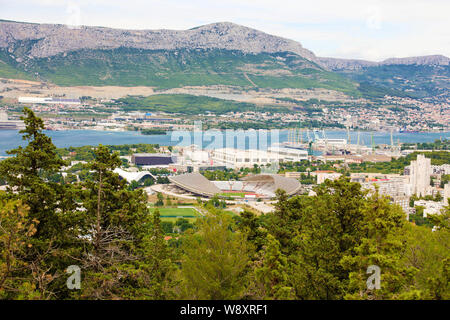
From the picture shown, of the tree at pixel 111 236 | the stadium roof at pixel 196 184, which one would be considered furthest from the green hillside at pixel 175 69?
the tree at pixel 111 236

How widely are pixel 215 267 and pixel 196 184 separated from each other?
19.2 meters

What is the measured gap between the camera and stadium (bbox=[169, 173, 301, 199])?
24.0 meters

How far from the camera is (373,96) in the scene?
94812mm

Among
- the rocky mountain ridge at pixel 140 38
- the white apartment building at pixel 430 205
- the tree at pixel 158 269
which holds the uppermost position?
the rocky mountain ridge at pixel 140 38

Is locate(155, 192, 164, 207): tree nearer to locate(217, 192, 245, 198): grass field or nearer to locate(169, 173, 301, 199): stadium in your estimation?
locate(169, 173, 301, 199): stadium

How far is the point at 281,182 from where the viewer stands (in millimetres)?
25359

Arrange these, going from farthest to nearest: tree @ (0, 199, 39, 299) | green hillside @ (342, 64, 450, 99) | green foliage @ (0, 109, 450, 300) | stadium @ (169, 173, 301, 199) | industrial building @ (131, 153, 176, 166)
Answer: green hillside @ (342, 64, 450, 99) < industrial building @ (131, 153, 176, 166) < stadium @ (169, 173, 301, 199) < green foliage @ (0, 109, 450, 300) < tree @ (0, 199, 39, 299)

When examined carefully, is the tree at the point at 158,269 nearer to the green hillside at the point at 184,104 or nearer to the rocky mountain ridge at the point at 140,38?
the green hillside at the point at 184,104

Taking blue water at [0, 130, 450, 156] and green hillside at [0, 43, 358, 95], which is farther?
green hillside at [0, 43, 358, 95]

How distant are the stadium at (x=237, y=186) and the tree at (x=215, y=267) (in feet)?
55.9

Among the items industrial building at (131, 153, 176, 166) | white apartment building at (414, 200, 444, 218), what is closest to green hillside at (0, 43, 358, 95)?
industrial building at (131, 153, 176, 166)

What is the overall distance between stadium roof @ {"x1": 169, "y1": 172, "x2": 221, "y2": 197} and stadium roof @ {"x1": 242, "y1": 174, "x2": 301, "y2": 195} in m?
2.78

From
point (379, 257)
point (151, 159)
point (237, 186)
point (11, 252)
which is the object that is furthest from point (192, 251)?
point (151, 159)

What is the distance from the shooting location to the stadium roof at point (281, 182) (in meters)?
24.6
